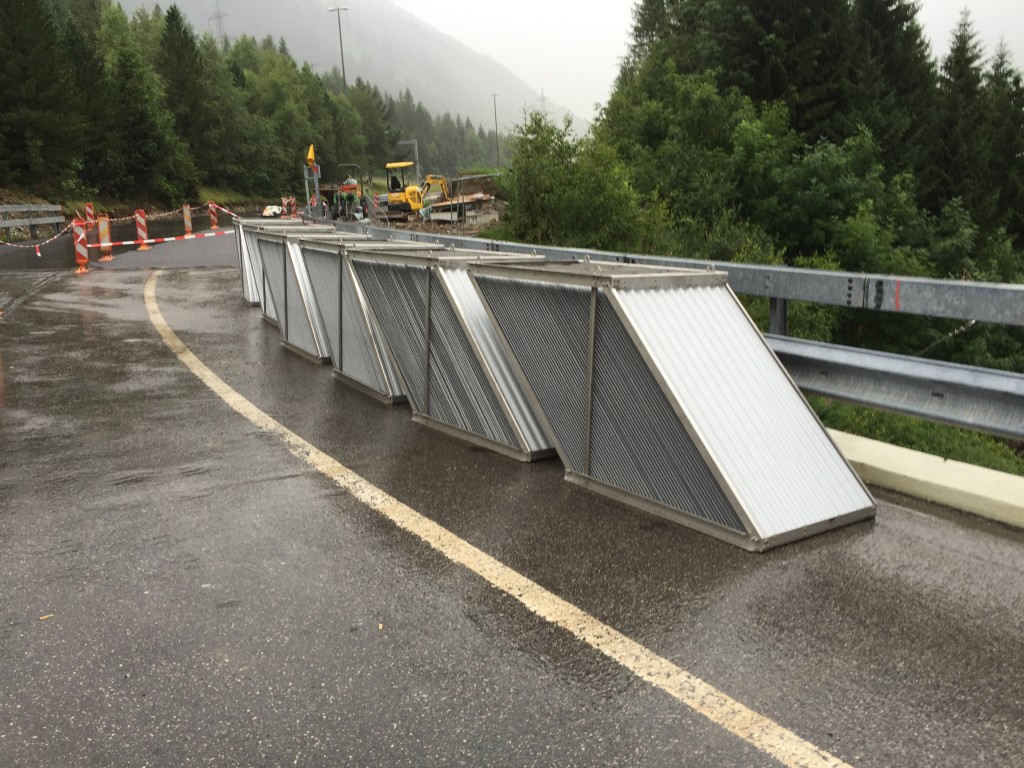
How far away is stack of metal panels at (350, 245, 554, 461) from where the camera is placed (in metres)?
5.92

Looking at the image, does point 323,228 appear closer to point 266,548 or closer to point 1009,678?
point 266,548

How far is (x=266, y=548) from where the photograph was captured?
4.41 metres

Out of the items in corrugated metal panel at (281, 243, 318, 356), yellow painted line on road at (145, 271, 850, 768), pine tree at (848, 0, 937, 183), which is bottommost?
yellow painted line on road at (145, 271, 850, 768)

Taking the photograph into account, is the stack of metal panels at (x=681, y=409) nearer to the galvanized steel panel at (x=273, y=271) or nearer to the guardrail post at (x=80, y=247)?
the galvanized steel panel at (x=273, y=271)

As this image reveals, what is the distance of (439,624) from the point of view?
141 inches

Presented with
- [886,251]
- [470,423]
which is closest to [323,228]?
[470,423]

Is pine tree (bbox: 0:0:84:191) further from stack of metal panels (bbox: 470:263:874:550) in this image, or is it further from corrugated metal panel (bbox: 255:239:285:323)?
stack of metal panels (bbox: 470:263:874:550)

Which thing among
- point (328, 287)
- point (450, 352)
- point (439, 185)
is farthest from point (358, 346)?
point (439, 185)

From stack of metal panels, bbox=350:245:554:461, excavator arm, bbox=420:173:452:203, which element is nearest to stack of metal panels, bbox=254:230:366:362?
stack of metal panels, bbox=350:245:554:461

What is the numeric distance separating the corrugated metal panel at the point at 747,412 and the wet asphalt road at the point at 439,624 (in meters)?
0.21

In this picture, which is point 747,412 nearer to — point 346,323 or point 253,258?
point 346,323

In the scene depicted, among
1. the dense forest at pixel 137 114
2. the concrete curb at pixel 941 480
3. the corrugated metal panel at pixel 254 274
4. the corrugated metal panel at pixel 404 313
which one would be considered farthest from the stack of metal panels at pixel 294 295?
the dense forest at pixel 137 114

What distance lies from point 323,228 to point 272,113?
406ft

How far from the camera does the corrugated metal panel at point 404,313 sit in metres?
6.70
